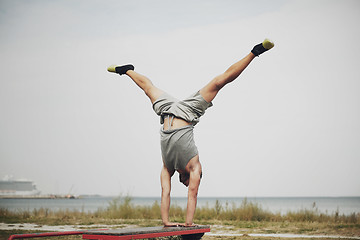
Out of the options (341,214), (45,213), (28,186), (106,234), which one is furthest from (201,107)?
(28,186)

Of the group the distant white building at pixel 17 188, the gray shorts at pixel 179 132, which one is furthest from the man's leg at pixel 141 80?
the distant white building at pixel 17 188

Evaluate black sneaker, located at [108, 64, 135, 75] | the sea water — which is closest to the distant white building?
the sea water

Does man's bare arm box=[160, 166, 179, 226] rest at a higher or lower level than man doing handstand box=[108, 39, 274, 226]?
lower

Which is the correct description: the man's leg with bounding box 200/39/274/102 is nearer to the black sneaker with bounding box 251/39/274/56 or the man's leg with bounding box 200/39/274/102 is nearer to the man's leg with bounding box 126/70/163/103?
the black sneaker with bounding box 251/39/274/56

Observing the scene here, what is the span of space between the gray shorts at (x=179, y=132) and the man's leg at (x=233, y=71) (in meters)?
0.15

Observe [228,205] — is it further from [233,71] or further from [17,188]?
[17,188]

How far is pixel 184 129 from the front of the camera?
15.7ft

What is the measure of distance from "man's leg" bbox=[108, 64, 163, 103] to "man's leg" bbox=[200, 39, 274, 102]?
0.68 meters

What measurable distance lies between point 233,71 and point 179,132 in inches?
38.4

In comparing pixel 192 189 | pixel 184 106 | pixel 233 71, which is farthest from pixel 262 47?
pixel 192 189

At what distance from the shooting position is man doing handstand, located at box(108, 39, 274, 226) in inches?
183

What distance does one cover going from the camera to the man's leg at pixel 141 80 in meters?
5.06

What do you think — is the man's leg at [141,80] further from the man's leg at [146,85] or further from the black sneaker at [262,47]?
the black sneaker at [262,47]

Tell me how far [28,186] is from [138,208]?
73431 millimetres
